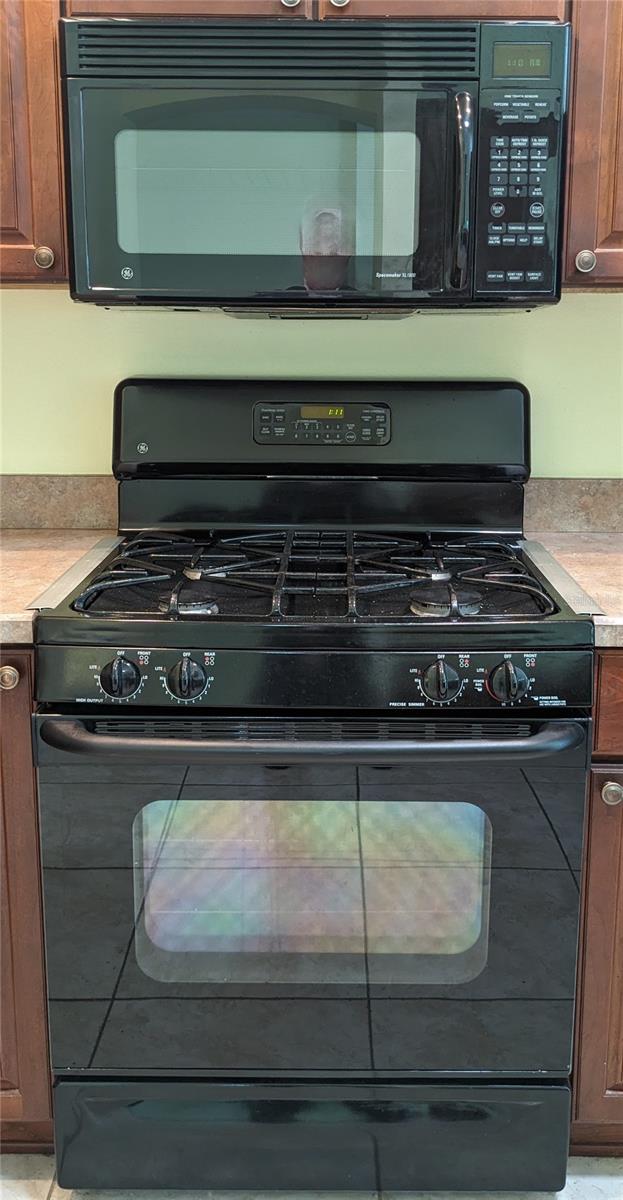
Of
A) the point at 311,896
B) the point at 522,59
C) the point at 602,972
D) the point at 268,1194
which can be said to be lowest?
the point at 268,1194

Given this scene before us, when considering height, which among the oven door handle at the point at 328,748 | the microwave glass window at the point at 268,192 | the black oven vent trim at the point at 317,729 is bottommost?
the oven door handle at the point at 328,748

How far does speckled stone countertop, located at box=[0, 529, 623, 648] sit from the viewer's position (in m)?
1.48

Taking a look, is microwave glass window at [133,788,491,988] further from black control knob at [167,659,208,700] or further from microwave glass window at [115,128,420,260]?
microwave glass window at [115,128,420,260]

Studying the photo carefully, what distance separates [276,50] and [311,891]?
3.95 ft

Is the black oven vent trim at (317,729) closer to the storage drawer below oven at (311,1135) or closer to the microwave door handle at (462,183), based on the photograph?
the storage drawer below oven at (311,1135)

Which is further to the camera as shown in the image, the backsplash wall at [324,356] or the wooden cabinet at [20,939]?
the backsplash wall at [324,356]

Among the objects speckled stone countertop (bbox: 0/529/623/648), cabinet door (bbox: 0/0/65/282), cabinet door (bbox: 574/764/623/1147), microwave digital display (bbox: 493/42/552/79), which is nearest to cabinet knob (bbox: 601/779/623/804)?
cabinet door (bbox: 574/764/623/1147)

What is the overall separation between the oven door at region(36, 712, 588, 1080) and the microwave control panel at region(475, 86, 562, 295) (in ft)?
2.23

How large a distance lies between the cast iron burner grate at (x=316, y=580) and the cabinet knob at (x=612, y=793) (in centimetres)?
26

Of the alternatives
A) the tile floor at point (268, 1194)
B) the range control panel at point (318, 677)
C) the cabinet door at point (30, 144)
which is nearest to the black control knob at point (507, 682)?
the range control panel at point (318, 677)

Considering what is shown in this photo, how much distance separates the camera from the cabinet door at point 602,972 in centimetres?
155

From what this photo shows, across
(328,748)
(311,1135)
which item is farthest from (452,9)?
(311,1135)

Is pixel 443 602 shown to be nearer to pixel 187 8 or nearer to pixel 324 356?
pixel 324 356

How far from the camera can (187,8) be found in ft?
5.29
